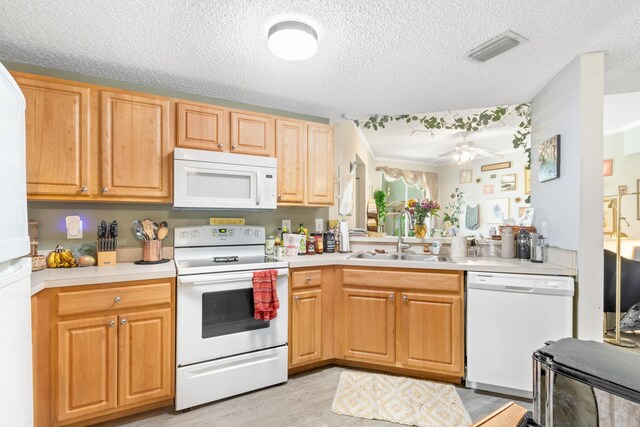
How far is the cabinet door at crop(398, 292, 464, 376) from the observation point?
2246 mm

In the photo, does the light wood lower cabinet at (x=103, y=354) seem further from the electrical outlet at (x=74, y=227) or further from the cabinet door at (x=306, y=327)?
the cabinet door at (x=306, y=327)

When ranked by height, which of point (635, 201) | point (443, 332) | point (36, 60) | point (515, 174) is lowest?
point (443, 332)

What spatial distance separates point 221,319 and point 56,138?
156cm

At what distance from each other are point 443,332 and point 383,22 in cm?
208

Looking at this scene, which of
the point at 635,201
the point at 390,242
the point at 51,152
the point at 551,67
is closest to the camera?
the point at 51,152

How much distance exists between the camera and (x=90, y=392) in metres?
1.75

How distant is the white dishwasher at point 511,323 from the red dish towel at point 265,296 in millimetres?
1390

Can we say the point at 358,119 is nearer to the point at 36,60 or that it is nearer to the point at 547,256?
the point at 547,256

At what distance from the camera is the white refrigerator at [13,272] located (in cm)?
74

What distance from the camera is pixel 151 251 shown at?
2.28 metres

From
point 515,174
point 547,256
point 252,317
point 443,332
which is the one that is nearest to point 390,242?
point 443,332

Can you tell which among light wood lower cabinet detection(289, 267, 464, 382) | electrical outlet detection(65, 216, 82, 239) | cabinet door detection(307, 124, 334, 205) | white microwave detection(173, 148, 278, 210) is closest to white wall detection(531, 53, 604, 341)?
light wood lower cabinet detection(289, 267, 464, 382)

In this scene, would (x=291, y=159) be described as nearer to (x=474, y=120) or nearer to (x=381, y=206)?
(x=381, y=206)

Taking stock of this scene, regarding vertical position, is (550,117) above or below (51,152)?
above
